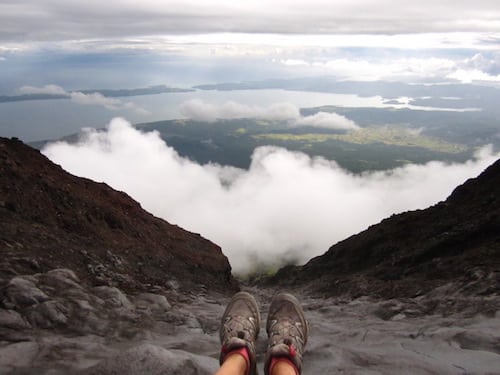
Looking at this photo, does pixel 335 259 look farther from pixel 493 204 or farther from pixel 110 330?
pixel 110 330

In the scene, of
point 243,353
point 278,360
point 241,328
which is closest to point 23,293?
point 241,328

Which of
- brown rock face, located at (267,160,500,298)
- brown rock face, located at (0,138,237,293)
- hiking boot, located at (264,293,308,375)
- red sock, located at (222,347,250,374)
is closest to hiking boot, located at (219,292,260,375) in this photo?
red sock, located at (222,347,250,374)

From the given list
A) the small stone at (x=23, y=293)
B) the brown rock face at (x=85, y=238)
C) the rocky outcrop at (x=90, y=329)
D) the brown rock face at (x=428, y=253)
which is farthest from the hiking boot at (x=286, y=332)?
the brown rock face at (x=85, y=238)

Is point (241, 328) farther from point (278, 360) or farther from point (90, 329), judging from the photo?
point (90, 329)

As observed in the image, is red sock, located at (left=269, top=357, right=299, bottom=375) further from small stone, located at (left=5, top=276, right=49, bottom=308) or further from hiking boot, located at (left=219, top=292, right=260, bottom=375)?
small stone, located at (left=5, top=276, right=49, bottom=308)

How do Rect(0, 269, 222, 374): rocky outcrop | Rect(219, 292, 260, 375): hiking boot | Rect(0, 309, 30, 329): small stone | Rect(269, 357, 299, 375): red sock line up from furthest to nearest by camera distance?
Rect(0, 309, 30, 329): small stone, Rect(0, 269, 222, 374): rocky outcrop, Rect(219, 292, 260, 375): hiking boot, Rect(269, 357, 299, 375): red sock

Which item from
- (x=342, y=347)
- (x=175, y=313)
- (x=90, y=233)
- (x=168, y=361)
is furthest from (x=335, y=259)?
(x=168, y=361)
